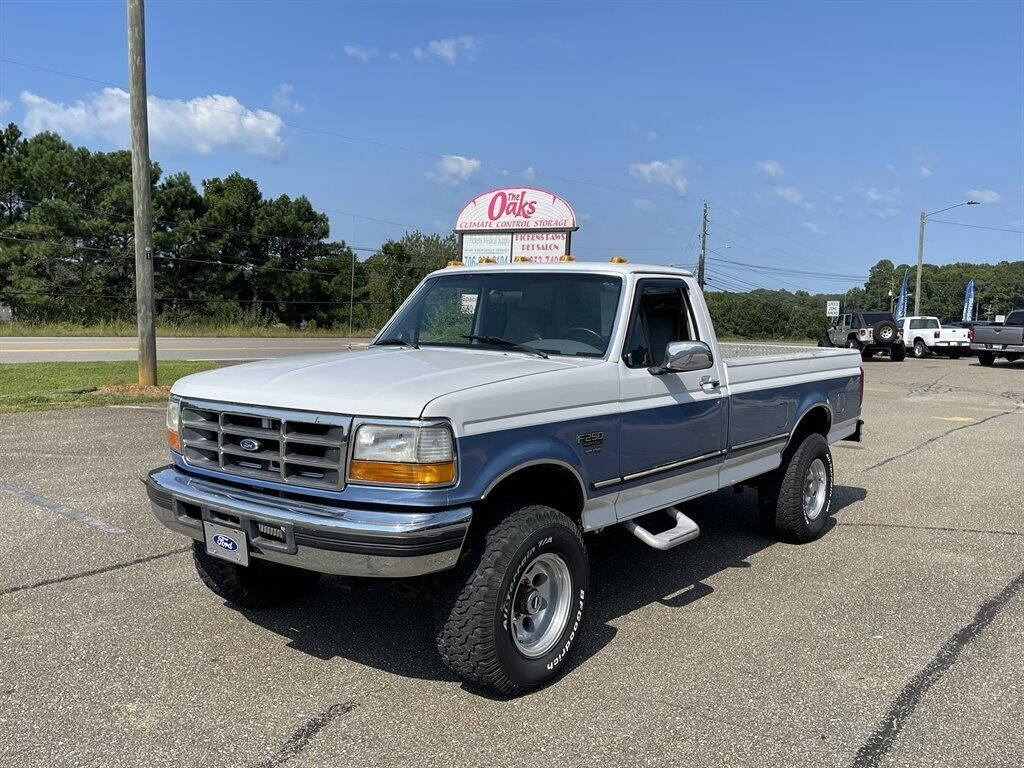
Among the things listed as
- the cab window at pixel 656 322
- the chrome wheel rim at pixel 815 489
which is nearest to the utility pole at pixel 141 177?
the cab window at pixel 656 322

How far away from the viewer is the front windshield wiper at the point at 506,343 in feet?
14.6

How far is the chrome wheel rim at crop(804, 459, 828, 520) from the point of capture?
20.6 feet

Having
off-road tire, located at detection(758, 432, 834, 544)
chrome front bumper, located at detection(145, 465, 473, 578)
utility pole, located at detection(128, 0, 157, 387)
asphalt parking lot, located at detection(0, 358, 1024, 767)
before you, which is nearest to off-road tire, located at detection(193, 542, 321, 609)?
asphalt parking lot, located at detection(0, 358, 1024, 767)

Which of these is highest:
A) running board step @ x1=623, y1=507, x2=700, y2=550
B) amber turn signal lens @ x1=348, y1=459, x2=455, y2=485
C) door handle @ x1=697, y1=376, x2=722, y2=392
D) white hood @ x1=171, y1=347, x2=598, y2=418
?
white hood @ x1=171, y1=347, x2=598, y2=418

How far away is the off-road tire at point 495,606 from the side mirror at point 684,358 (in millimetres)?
1160

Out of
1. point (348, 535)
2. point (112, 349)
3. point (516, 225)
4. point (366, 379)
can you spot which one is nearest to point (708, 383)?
point (366, 379)

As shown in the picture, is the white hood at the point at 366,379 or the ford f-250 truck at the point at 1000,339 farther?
the ford f-250 truck at the point at 1000,339

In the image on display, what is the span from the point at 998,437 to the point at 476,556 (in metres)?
11.1

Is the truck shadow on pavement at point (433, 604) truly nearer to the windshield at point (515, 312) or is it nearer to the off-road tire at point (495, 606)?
the off-road tire at point (495, 606)

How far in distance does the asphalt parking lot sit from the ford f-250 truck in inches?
1011

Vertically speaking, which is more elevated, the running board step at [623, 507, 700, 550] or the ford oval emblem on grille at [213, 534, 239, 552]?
the ford oval emblem on grille at [213, 534, 239, 552]

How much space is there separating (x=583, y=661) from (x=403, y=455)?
60.9 inches

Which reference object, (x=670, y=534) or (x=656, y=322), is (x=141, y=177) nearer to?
(x=656, y=322)

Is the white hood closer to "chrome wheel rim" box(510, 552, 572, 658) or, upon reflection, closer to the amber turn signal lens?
the amber turn signal lens
